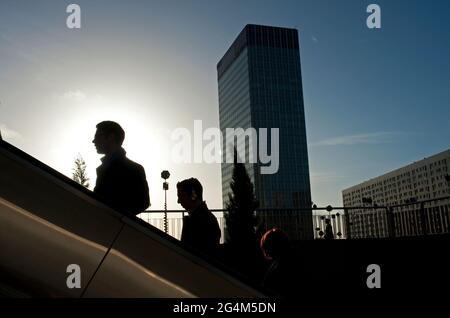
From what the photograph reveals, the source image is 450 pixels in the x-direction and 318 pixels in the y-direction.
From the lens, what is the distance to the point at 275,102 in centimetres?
15925

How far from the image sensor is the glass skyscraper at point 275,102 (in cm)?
15312

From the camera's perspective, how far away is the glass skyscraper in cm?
15312

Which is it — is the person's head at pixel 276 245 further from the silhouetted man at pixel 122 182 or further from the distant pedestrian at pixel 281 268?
the silhouetted man at pixel 122 182

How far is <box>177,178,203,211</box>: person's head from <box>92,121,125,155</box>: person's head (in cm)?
83

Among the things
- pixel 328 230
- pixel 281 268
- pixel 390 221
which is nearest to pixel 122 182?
pixel 281 268

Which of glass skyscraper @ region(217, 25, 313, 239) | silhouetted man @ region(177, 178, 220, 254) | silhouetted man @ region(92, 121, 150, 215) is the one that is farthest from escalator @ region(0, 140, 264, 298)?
glass skyscraper @ region(217, 25, 313, 239)

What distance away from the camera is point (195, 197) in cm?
446

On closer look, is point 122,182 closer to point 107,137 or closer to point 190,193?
point 107,137

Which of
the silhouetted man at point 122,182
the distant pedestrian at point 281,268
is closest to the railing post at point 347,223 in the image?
the distant pedestrian at point 281,268

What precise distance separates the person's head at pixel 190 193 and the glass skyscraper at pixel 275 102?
143830 mm

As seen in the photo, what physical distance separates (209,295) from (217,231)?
1773 mm

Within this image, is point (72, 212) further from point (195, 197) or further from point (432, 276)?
point (432, 276)
